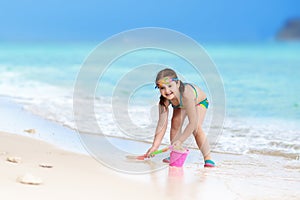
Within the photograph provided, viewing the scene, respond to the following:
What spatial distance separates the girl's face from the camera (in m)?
3.71

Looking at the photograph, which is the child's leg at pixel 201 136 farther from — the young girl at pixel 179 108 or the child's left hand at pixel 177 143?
the child's left hand at pixel 177 143

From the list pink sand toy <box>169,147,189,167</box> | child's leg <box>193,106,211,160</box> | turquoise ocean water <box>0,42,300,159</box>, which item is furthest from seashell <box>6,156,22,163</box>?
turquoise ocean water <box>0,42,300,159</box>

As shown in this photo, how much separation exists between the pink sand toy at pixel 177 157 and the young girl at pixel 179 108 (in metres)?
0.06

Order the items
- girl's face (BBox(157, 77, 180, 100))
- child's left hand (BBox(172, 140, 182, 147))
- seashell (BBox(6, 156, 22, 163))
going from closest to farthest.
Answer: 1. seashell (BBox(6, 156, 22, 163))
2. girl's face (BBox(157, 77, 180, 100))
3. child's left hand (BBox(172, 140, 182, 147))

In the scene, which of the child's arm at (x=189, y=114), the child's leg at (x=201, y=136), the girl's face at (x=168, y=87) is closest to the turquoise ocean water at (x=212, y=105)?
the child's leg at (x=201, y=136)

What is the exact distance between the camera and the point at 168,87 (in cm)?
372

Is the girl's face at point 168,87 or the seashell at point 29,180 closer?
the seashell at point 29,180

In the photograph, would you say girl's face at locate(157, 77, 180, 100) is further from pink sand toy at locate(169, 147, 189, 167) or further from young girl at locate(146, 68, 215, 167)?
pink sand toy at locate(169, 147, 189, 167)

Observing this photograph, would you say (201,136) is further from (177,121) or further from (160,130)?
(160,130)

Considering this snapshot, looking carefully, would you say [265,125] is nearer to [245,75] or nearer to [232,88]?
[232,88]

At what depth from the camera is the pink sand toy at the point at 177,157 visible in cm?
385

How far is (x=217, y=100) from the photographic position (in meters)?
7.19

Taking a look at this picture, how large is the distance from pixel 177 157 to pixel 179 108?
38cm

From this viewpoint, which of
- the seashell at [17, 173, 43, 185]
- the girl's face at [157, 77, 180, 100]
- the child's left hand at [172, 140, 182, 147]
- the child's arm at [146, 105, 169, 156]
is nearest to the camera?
the seashell at [17, 173, 43, 185]
